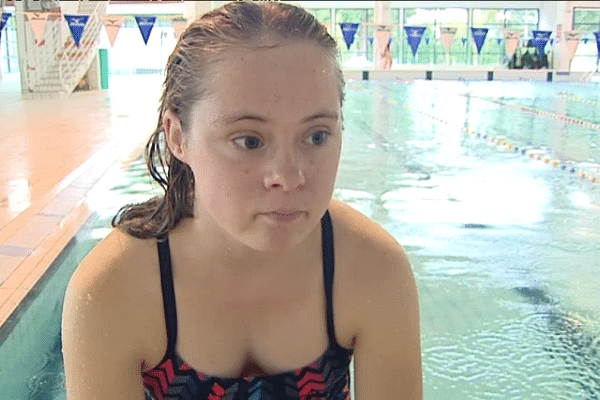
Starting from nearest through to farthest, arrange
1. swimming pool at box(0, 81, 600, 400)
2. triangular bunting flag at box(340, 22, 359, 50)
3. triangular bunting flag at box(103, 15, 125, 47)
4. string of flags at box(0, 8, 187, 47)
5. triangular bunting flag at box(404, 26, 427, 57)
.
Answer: swimming pool at box(0, 81, 600, 400), string of flags at box(0, 8, 187, 47), triangular bunting flag at box(103, 15, 125, 47), triangular bunting flag at box(340, 22, 359, 50), triangular bunting flag at box(404, 26, 427, 57)

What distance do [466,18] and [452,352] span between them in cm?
2226

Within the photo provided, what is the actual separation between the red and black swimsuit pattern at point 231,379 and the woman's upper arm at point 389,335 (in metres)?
0.05

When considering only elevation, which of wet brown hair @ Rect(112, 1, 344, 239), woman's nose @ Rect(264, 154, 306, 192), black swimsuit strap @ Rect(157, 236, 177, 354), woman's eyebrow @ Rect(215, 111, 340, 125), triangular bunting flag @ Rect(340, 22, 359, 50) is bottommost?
black swimsuit strap @ Rect(157, 236, 177, 354)

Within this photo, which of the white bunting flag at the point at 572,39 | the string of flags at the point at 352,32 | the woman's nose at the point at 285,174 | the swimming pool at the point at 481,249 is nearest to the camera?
the woman's nose at the point at 285,174

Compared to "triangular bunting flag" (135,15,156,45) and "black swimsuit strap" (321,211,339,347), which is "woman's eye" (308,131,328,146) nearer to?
"black swimsuit strap" (321,211,339,347)

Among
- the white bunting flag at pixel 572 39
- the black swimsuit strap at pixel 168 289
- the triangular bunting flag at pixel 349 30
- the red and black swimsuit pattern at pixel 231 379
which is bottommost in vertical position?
the red and black swimsuit pattern at pixel 231 379

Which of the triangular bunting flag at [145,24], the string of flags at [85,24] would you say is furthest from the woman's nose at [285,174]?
the triangular bunting flag at [145,24]

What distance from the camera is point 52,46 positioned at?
1394 cm

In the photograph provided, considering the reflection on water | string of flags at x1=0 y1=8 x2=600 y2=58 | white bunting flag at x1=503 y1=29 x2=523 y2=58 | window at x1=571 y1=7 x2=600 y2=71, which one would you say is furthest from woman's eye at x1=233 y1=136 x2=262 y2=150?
window at x1=571 y1=7 x2=600 y2=71

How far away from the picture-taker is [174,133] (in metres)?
1.04

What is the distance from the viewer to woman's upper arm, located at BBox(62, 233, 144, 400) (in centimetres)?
101

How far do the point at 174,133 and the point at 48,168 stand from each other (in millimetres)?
4607

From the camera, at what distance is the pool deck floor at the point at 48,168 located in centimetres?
312

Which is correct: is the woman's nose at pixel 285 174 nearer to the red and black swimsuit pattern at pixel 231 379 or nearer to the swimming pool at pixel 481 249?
the red and black swimsuit pattern at pixel 231 379
